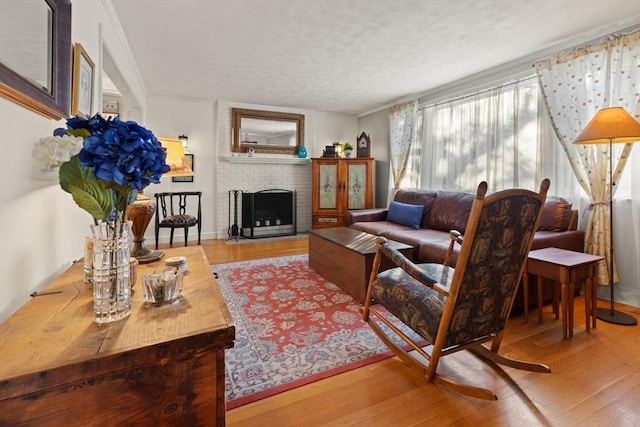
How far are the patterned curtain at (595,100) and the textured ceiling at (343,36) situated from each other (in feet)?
0.76

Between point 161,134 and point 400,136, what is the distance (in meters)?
3.95

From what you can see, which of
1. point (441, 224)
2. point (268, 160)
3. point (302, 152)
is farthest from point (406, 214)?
point (268, 160)

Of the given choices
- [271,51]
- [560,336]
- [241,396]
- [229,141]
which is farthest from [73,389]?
[229,141]

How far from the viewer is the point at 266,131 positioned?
5.73 m

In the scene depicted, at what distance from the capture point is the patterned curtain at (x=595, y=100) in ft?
8.37

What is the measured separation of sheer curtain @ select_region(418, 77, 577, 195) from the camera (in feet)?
10.5

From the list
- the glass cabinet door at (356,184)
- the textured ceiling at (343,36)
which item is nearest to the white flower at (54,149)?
the textured ceiling at (343,36)

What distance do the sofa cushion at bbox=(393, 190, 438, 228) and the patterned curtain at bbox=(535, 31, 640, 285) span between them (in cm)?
157

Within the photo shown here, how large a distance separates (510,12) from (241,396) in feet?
10.8

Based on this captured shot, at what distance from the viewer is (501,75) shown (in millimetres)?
3631

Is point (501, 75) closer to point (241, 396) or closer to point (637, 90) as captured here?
point (637, 90)

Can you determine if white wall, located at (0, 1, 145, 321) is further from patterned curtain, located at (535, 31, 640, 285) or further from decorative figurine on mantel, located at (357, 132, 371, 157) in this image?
decorative figurine on mantel, located at (357, 132, 371, 157)

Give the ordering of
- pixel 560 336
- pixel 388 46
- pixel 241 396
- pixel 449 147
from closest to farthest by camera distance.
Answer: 1. pixel 241 396
2. pixel 560 336
3. pixel 388 46
4. pixel 449 147

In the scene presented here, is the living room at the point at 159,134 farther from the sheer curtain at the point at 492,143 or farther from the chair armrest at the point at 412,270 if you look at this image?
the chair armrest at the point at 412,270
